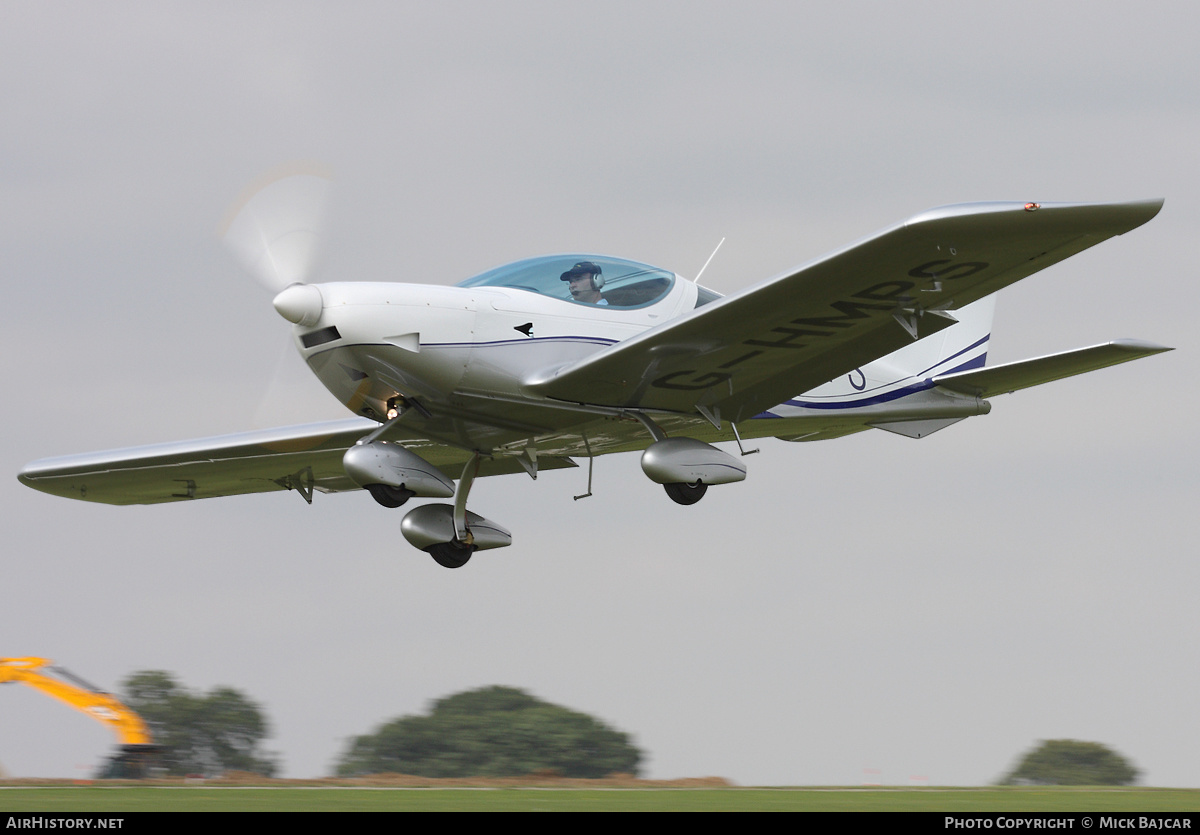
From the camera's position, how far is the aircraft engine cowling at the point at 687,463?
43.1 feet

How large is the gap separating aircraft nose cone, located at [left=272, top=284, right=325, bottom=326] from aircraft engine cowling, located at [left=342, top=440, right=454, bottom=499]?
1.25 metres

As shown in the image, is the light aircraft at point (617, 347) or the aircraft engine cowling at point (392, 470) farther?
the aircraft engine cowling at point (392, 470)

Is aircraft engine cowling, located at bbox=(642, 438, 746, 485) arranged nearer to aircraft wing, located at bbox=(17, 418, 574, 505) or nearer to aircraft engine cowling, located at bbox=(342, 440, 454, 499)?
aircraft engine cowling, located at bbox=(342, 440, 454, 499)

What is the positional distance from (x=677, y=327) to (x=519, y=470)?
17.8 ft

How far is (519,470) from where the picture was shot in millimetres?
17406

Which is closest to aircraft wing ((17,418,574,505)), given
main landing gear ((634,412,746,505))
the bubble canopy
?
the bubble canopy

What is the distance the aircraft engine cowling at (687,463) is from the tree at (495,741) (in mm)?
27789

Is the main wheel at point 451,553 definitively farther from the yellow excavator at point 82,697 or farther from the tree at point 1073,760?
the tree at point 1073,760

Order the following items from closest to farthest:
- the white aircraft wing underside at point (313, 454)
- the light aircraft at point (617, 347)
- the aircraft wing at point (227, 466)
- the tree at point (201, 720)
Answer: the light aircraft at point (617, 347)
the white aircraft wing underside at point (313, 454)
the aircraft wing at point (227, 466)
the tree at point (201, 720)

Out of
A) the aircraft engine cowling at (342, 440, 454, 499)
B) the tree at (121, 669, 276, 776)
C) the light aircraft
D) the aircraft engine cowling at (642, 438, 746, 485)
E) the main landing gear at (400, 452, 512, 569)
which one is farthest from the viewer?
the tree at (121, 669, 276, 776)

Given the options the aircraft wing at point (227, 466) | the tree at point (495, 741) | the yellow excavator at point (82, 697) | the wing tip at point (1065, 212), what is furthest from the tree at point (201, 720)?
the wing tip at point (1065, 212)

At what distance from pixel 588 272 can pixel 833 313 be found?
2.46m

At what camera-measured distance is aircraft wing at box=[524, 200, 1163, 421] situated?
10664 millimetres

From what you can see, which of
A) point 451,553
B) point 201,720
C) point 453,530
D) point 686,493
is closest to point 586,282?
point 686,493
